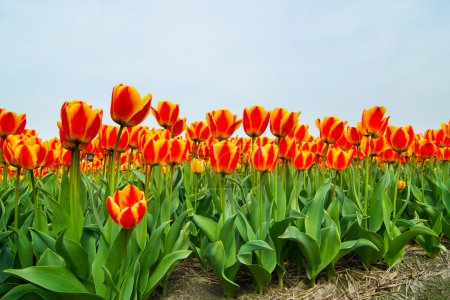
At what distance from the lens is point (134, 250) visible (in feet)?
8.45

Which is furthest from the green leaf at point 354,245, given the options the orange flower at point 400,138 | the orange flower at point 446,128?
the orange flower at point 446,128

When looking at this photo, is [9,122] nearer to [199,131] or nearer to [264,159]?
[199,131]

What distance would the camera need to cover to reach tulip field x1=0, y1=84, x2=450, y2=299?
7.46 ft

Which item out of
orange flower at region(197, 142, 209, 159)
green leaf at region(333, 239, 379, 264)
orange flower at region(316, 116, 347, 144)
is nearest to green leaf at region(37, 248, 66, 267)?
green leaf at region(333, 239, 379, 264)

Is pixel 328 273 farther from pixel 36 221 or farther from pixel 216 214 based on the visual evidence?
pixel 36 221

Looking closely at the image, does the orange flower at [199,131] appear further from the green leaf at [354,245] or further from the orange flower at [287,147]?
the green leaf at [354,245]

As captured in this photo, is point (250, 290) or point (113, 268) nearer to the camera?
point (113, 268)

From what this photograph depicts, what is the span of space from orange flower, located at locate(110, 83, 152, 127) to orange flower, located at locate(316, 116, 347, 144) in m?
1.94

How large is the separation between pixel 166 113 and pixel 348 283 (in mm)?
2067

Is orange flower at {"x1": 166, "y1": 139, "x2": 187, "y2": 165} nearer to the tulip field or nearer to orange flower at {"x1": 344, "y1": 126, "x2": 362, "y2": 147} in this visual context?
the tulip field


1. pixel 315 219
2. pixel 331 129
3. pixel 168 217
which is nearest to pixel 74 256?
pixel 168 217

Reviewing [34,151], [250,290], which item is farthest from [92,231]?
[250,290]

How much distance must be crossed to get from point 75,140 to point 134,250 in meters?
0.83

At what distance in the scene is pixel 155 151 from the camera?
276 centimetres
